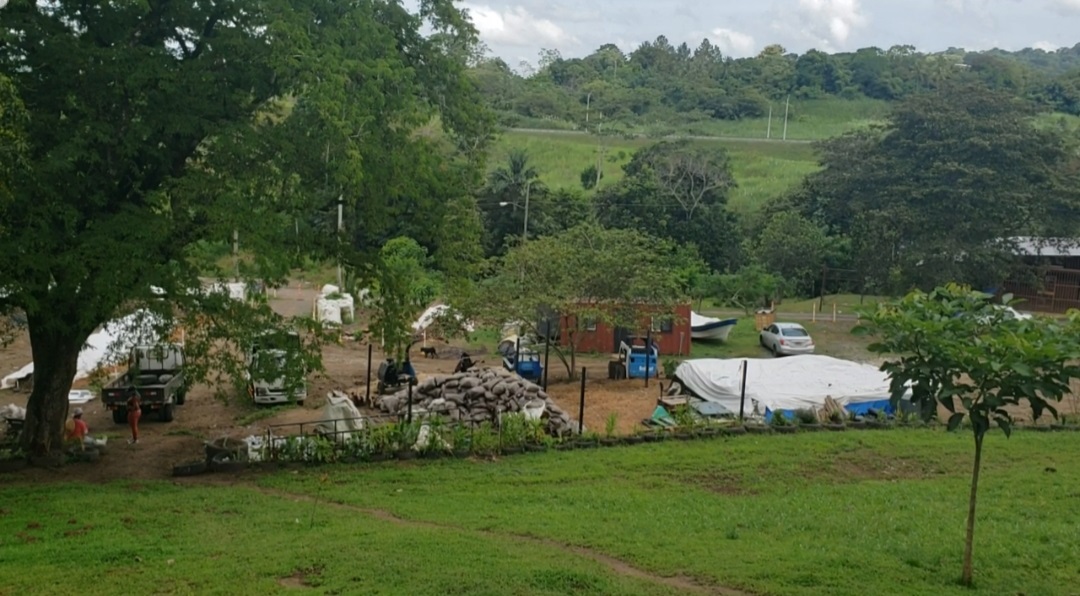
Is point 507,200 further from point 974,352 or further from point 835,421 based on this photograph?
point 974,352

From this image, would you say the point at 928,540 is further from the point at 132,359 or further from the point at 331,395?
the point at 132,359

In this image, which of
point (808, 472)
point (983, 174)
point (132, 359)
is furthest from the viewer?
point (983, 174)

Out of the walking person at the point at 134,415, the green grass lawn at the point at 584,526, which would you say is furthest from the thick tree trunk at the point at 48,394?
the walking person at the point at 134,415

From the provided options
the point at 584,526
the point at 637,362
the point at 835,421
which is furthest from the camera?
the point at 637,362

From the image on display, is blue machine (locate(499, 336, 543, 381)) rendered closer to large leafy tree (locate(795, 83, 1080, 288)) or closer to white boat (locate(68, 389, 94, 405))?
white boat (locate(68, 389, 94, 405))

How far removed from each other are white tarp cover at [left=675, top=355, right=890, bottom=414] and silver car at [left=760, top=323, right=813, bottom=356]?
727 centimetres

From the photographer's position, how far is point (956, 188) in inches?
1526

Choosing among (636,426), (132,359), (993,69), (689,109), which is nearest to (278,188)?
(132,359)

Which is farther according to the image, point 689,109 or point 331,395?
point 689,109

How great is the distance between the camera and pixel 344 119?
563 inches

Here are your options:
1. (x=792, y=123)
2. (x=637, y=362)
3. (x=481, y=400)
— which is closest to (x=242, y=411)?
(x=481, y=400)

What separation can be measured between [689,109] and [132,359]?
269ft

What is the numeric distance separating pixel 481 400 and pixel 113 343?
771 centimetres

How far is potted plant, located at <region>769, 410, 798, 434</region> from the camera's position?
1905 cm
